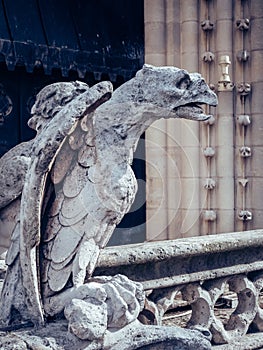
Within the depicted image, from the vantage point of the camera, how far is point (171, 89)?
129 inches

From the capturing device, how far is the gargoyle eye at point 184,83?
3273 mm

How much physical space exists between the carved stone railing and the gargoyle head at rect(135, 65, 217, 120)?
30.0 inches

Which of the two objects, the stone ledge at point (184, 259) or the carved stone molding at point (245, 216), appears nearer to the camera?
the stone ledge at point (184, 259)

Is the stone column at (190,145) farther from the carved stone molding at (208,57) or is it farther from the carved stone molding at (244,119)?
the carved stone molding at (244,119)

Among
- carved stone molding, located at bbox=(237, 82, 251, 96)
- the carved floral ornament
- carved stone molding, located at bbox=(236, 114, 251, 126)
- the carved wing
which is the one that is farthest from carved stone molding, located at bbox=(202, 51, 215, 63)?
the carved wing

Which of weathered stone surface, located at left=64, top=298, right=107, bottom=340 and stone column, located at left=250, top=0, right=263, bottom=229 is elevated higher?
stone column, located at left=250, top=0, right=263, bottom=229

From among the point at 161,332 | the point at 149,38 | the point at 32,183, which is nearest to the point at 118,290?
the point at 161,332

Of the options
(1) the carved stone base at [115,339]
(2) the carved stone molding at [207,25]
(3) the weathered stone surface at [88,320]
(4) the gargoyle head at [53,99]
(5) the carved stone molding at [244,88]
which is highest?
(2) the carved stone molding at [207,25]

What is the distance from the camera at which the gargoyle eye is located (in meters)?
3.27

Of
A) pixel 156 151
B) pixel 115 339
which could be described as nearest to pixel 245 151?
pixel 156 151

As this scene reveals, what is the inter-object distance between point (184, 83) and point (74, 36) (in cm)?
388

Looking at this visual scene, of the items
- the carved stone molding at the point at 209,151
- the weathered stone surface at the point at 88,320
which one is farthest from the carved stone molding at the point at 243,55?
the weathered stone surface at the point at 88,320

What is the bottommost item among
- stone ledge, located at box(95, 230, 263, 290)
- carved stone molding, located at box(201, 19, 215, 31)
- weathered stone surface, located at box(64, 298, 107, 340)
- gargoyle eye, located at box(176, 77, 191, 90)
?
weathered stone surface, located at box(64, 298, 107, 340)

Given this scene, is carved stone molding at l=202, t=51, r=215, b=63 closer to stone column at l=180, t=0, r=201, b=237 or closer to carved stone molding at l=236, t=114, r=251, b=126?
stone column at l=180, t=0, r=201, b=237
